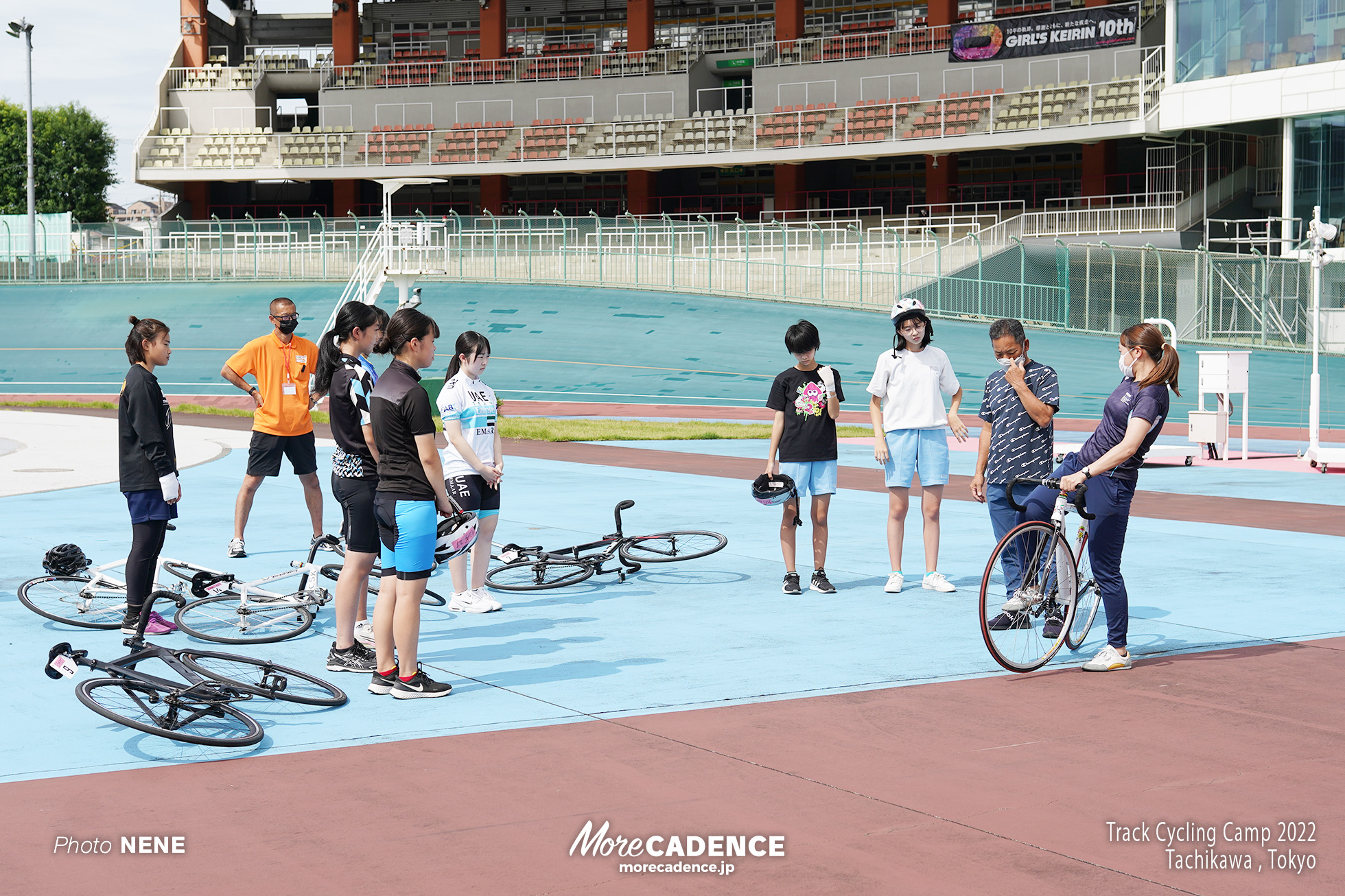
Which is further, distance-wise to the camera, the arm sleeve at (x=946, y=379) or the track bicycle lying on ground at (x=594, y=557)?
the track bicycle lying on ground at (x=594, y=557)

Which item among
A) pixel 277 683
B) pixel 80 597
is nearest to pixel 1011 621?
pixel 277 683

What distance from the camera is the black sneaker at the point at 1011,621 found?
732cm

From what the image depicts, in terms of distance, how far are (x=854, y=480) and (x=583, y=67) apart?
38822mm

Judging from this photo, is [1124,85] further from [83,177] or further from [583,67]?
[83,177]

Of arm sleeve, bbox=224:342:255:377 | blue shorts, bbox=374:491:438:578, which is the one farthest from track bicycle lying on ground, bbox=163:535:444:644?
arm sleeve, bbox=224:342:255:377

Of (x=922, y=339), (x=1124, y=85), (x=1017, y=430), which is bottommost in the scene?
(x=1017, y=430)

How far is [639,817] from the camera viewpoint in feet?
16.1

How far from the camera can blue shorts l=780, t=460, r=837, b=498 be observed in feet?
30.9

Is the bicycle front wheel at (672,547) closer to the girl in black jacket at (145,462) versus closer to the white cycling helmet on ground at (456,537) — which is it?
the white cycling helmet on ground at (456,537)

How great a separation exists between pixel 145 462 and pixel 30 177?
48.4 metres

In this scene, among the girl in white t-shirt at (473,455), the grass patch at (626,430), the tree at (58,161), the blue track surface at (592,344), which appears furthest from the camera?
the tree at (58,161)

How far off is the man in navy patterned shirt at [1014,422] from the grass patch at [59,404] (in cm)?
2670

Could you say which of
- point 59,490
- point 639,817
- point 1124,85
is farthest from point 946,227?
point 639,817

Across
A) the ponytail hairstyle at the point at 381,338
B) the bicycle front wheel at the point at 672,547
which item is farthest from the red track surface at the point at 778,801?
the bicycle front wheel at the point at 672,547
